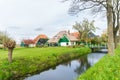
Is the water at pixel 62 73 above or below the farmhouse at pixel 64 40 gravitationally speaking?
below

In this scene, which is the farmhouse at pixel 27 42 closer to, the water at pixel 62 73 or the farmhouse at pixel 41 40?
the farmhouse at pixel 41 40

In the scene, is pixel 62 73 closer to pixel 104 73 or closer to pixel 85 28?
pixel 104 73

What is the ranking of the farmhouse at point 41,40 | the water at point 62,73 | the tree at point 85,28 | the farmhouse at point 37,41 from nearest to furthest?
the water at point 62,73
the tree at point 85,28
the farmhouse at point 37,41
the farmhouse at point 41,40

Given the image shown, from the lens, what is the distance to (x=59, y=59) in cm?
3369

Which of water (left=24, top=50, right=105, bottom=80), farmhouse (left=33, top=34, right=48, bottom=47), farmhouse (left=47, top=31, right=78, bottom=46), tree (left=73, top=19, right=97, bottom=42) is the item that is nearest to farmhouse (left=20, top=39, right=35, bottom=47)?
farmhouse (left=33, top=34, right=48, bottom=47)

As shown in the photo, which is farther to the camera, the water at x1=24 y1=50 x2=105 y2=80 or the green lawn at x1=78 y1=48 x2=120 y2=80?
the water at x1=24 y1=50 x2=105 y2=80

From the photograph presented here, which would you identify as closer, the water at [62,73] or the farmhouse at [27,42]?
the water at [62,73]

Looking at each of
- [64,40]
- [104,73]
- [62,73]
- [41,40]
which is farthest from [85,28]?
[104,73]

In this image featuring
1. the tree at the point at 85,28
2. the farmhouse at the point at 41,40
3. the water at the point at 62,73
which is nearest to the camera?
the water at the point at 62,73

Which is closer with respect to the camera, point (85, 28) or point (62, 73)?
point (62, 73)

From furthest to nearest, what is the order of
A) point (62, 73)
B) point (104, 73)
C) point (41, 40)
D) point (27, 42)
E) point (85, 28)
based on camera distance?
1. point (41, 40)
2. point (27, 42)
3. point (85, 28)
4. point (62, 73)
5. point (104, 73)

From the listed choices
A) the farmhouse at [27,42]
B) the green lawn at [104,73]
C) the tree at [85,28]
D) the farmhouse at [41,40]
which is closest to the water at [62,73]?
the green lawn at [104,73]

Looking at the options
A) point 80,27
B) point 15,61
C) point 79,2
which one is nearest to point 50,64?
point 15,61

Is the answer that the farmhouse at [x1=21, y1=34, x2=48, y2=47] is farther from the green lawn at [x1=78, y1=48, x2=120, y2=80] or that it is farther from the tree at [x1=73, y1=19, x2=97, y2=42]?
the green lawn at [x1=78, y1=48, x2=120, y2=80]
